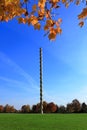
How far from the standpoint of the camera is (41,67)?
26469mm

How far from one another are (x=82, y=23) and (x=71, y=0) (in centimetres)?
71

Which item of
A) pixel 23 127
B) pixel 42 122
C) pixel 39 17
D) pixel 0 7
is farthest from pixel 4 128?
pixel 0 7

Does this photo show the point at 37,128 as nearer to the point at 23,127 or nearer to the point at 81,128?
the point at 23,127

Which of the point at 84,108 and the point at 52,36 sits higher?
the point at 84,108

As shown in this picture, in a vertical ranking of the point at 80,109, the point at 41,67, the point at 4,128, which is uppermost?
the point at 41,67

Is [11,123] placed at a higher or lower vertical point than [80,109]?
lower

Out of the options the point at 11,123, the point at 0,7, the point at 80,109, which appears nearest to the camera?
the point at 0,7

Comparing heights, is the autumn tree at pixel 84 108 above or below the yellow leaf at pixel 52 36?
above

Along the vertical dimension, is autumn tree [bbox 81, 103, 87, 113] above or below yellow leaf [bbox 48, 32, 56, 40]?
above

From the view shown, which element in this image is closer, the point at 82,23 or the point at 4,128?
the point at 82,23

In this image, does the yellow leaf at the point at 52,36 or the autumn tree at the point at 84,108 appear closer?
the yellow leaf at the point at 52,36

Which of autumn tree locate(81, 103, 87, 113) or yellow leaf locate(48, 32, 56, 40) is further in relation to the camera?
autumn tree locate(81, 103, 87, 113)

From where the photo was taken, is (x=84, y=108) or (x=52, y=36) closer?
(x=52, y=36)

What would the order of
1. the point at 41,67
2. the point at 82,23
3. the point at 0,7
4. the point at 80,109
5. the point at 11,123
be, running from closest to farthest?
the point at 0,7, the point at 82,23, the point at 11,123, the point at 41,67, the point at 80,109
